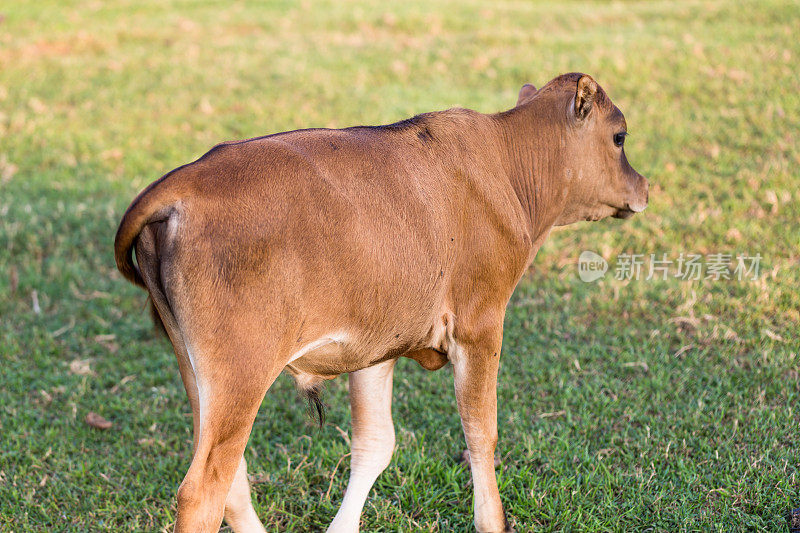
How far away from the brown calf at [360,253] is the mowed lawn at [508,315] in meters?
0.71

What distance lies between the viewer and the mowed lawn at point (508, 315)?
13.7 ft

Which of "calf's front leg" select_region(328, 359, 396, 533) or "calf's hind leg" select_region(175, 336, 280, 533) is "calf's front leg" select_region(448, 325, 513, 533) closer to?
"calf's front leg" select_region(328, 359, 396, 533)

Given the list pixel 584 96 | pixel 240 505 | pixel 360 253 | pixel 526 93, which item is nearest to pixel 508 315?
pixel 526 93

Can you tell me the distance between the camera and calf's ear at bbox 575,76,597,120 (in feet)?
12.8

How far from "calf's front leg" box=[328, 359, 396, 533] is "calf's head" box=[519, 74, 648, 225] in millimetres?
1336

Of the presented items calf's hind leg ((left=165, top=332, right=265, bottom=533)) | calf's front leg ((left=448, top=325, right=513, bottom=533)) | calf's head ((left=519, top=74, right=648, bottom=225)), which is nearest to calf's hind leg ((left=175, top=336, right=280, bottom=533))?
calf's hind leg ((left=165, top=332, right=265, bottom=533))

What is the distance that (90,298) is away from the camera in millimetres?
6262

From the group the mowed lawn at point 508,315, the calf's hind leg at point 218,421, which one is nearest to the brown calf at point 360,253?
the calf's hind leg at point 218,421

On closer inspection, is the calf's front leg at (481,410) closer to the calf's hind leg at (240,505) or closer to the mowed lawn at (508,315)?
the mowed lawn at (508,315)

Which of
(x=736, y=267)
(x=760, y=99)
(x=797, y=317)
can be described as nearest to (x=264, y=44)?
(x=760, y=99)

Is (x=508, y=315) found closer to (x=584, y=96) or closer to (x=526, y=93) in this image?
(x=526, y=93)

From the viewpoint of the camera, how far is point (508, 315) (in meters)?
5.93

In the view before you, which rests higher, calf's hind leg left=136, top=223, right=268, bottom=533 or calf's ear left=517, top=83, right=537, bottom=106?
calf's ear left=517, top=83, right=537, bottom=106

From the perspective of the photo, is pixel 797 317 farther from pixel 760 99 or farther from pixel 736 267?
pixel 760 99
